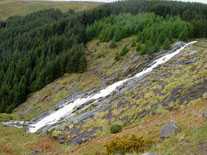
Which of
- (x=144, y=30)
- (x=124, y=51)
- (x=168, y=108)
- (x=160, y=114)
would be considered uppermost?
(x=168, y=108)

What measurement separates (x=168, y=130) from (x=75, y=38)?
217 ft

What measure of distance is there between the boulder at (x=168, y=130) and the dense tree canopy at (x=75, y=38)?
36629 mm

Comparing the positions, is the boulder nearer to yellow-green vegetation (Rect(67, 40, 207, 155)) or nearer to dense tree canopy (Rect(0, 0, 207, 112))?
yellow-green vegetation (Rect(67, 40, 207, 155))

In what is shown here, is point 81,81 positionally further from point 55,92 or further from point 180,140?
point 180,140

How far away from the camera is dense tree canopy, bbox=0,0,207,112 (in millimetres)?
63812

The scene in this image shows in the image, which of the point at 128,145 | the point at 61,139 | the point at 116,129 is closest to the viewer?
the point at 128,145

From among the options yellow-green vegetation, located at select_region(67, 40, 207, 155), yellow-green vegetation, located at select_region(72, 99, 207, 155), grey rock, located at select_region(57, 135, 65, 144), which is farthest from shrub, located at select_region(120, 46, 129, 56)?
yellow-green vegetation, located at select_region(72, 99, 207, 155)

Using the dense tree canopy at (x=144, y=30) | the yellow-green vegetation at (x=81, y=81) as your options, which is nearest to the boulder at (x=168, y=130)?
the yellow-green vegetation at (x=81, y=81)

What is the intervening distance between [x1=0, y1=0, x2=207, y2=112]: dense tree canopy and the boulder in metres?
36.6

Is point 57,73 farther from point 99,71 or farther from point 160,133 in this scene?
point 160,133

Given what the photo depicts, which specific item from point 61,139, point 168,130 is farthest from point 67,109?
point 168,130

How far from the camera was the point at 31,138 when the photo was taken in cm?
3334

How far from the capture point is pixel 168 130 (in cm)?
2002

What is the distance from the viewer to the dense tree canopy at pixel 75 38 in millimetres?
63812
